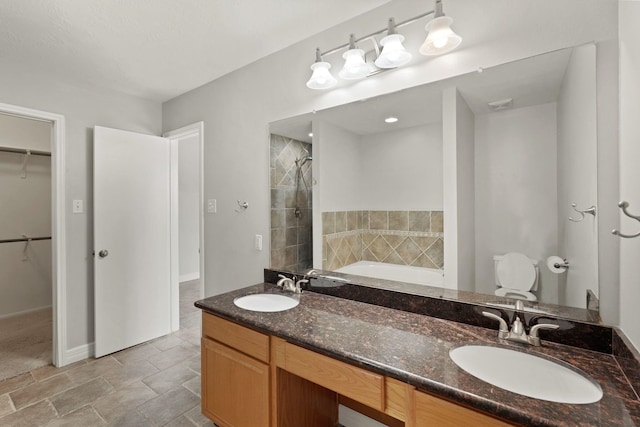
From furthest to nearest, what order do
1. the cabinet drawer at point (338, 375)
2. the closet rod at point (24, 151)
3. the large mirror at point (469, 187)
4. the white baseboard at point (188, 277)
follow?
the white baseboard at point (188, 277) < the closet rod at point (24, 151) < the large mirror at point (469, 187) < the cabinet drawer at point (338, 375)

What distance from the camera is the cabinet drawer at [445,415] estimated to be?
0.82m

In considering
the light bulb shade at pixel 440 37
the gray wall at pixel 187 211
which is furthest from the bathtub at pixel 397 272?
the gray wall at pixel 187 211

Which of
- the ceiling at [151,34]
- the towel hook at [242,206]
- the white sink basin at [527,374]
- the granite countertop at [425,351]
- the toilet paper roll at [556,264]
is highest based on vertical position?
the ceiling at [151,34]

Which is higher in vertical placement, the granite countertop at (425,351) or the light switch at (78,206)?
the light switch at (78,206)

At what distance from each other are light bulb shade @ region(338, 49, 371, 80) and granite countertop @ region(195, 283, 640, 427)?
125cm

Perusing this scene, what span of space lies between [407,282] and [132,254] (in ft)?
8.06

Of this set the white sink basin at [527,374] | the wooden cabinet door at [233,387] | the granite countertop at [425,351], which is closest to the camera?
the granite countertop at [425,351]

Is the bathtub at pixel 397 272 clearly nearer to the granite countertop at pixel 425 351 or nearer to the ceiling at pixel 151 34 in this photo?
the granite countertop at pixel 425 351

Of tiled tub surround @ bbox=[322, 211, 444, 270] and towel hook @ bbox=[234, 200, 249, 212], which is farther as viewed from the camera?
towel hook @ bbox=[234, 200, 249, 212]

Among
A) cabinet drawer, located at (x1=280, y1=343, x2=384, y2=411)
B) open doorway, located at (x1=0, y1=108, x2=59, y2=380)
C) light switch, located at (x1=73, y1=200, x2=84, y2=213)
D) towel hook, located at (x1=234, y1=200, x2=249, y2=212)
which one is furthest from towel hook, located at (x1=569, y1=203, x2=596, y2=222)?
open doorway, located at (x1=0, y1=108, x2=59, y2=380)

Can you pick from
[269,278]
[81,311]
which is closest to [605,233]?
[269,278]

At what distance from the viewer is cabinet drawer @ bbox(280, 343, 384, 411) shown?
3.39ft

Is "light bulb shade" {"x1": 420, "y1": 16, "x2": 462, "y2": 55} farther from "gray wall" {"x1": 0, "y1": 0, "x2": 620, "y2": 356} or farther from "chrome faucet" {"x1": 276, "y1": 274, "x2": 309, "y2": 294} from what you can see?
"chrome faucet" {"x1": 276, "y1": 274, "x2": 309, "y2": 294}

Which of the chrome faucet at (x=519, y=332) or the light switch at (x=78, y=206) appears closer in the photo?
the chrome faucet at (x=519, y=332)
